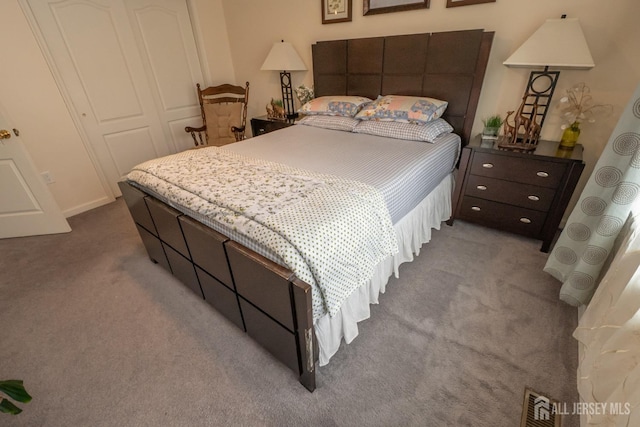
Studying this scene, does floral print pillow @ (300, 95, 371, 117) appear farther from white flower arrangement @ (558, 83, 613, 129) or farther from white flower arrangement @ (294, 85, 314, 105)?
white flower arrangement @ (558, 83, 613, 129)

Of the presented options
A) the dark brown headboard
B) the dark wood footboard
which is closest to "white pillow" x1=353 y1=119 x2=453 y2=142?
the dark brown headboard

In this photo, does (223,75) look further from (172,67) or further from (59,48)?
(59,48)

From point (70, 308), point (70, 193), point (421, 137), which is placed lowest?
point (70, 308)

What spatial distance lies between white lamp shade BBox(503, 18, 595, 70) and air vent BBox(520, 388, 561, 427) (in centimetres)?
178

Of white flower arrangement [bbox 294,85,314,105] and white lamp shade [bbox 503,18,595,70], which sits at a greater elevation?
white lamp shade [bbox 503,18,595,70]

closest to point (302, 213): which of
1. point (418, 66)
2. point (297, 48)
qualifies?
point (418, 66)

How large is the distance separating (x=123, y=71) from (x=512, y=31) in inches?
141

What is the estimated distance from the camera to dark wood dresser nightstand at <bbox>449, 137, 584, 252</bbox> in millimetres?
1816

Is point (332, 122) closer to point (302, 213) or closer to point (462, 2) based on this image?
point (462, 2)

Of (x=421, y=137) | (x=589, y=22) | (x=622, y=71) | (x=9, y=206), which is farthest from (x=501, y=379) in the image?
(x=9, y=206)

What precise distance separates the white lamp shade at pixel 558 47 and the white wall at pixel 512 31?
25cm

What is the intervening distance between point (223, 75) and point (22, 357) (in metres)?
3.50

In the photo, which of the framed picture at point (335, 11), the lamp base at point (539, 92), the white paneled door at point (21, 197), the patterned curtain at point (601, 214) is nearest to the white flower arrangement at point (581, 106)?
the lamp base at point (539, 92)

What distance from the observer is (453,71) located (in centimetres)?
222
